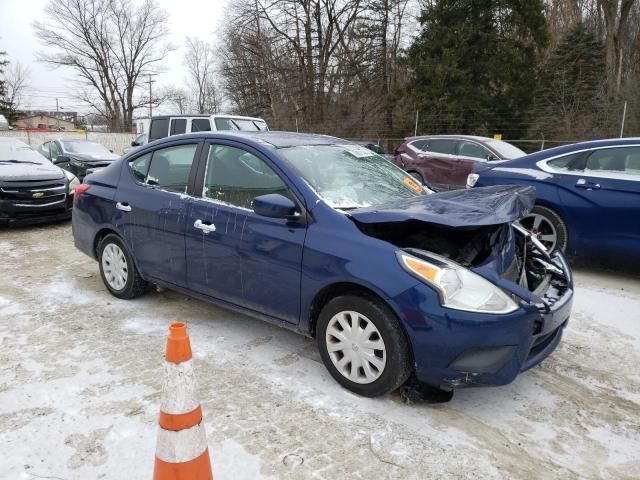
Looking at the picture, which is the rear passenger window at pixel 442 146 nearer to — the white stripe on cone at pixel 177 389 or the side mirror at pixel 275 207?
the side mirror at pixel 275 207

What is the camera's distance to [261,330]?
13.4 ft

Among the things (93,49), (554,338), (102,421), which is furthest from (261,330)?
(93,49)

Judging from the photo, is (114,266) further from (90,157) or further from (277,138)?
(90,157)

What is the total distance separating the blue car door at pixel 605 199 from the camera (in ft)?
17.3

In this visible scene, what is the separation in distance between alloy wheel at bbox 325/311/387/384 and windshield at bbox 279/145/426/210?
2.46 feet

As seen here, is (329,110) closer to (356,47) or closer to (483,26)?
(356,47)

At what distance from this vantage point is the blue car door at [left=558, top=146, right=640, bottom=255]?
17.3 ft

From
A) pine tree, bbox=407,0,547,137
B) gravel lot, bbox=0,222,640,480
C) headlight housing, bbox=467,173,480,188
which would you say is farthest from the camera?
pine tree, bbox=407,0,547,137

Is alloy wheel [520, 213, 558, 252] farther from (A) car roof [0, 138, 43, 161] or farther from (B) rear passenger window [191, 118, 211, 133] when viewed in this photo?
(B) rear passenger window [191, 118, 211, 133]

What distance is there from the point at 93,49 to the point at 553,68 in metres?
39.7

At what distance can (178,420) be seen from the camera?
194 cm

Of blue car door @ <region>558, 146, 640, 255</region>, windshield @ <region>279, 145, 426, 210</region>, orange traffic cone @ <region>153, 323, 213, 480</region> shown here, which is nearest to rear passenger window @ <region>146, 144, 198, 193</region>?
windshield @ <region>279, 145, 426, 210</region>

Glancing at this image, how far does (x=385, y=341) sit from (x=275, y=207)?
1.08m

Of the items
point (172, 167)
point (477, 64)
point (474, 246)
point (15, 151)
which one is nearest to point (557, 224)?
point (474, 246)
